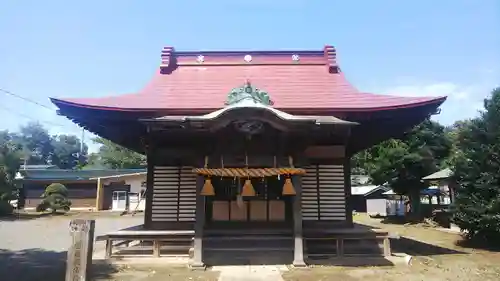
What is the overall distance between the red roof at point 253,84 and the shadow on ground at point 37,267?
173 inches

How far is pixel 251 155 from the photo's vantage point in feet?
33.2

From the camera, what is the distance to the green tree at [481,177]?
12.8m

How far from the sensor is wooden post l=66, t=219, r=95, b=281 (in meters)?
6.17

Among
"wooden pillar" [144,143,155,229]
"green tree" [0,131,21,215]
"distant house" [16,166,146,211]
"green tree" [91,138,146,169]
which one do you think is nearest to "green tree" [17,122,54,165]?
"green tree" [91,138,146,169]

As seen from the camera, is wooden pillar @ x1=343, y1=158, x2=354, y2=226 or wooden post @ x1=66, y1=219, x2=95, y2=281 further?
wooden pillar @ x1=343, y1=158, x2=354, y2=226

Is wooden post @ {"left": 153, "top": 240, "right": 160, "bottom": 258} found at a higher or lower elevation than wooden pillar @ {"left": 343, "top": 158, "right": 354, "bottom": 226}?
lower

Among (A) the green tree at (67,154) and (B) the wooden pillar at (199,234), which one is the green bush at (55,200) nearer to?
(B) the wooden pillar at (199,234)

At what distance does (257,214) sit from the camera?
1128cm

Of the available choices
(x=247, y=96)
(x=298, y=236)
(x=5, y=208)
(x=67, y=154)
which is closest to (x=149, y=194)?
(x=247, y=96)

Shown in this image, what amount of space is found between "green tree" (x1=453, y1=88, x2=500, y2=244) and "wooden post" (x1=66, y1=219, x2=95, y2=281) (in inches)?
493

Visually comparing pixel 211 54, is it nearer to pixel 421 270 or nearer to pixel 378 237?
pixel 378 237

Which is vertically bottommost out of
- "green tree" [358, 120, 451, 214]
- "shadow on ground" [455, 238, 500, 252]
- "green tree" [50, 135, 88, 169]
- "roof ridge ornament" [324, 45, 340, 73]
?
"shadow on ground" [455, 238, 500, 252]

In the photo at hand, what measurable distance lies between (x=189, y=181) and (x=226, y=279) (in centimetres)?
414

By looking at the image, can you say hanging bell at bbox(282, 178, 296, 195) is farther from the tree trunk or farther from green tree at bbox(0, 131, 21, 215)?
green tree at bbox(0, 131, 21, 215)
